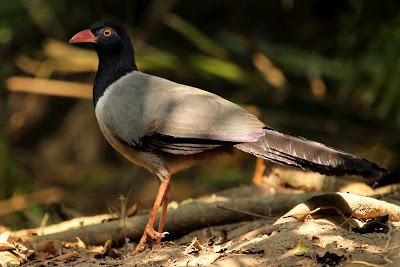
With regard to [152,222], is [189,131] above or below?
above

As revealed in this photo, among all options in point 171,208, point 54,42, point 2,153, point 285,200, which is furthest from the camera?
point 54,42

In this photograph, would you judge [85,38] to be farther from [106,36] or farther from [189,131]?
[189,131]

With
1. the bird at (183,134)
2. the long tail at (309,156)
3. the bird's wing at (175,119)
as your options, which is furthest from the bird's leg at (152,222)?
the long tail at (309,156)

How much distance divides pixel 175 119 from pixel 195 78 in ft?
16.3

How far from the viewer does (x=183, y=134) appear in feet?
16.0

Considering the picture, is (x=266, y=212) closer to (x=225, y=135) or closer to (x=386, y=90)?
(x=225, y=135)

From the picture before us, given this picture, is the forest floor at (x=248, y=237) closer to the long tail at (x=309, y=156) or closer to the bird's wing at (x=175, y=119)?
the long tail at (x=309, y=156)

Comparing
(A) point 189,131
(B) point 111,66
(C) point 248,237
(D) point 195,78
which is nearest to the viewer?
(C) point 248,237

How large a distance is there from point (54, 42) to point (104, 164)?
2236mm

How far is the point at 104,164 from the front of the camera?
1221 centimetres

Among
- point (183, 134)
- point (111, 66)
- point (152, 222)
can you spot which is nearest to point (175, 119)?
point (183, 134)

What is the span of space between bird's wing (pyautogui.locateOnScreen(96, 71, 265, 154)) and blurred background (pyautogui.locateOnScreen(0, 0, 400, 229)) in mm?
2794

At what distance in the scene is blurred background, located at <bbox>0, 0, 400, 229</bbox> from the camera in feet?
29.5

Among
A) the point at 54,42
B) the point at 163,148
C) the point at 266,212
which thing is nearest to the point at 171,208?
the point at 266,212
